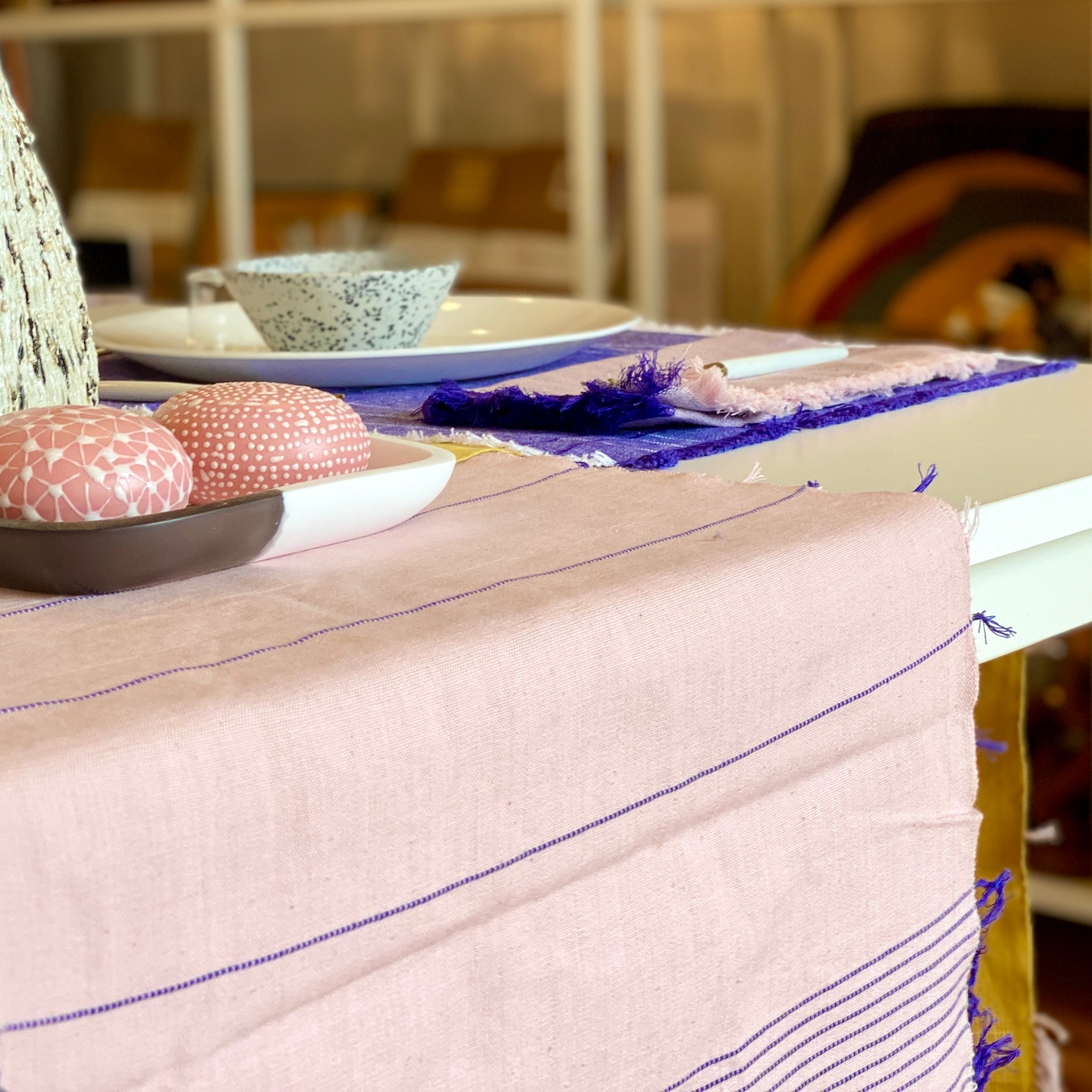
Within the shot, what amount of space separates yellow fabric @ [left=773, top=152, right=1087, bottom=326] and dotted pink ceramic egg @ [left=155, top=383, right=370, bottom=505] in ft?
4.57

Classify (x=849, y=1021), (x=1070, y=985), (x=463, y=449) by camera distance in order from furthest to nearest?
(x=1070, y=985)
(x=463, y=449)
(x=849, y=1021)

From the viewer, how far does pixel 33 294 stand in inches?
21.0

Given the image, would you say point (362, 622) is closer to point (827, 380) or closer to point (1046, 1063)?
point (827, 380)

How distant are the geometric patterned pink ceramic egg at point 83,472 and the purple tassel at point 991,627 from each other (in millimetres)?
268

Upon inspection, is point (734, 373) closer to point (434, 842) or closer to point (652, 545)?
point (652, 545)

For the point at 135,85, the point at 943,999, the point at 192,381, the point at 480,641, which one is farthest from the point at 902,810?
the point at 135,85

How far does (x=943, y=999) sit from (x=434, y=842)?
0.21 m

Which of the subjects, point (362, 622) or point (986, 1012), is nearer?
point (362, 622)

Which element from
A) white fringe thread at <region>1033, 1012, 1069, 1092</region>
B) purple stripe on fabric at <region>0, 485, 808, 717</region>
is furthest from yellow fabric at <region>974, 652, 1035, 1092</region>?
purple stripe on fabric at <region>0, 485, 808, 717</region>

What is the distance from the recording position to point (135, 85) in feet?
8.16

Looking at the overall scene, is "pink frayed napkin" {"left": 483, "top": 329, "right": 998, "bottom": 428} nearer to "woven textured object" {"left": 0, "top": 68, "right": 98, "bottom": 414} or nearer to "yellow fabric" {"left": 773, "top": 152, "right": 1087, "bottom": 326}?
"woven textured object" {"left": 0, "top": 68, "right": 98, "bottom": 414}

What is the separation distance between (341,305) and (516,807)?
1.39 ft

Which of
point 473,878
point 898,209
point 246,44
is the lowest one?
point 473,878

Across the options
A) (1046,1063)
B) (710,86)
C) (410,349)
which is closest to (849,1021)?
(410,349)
